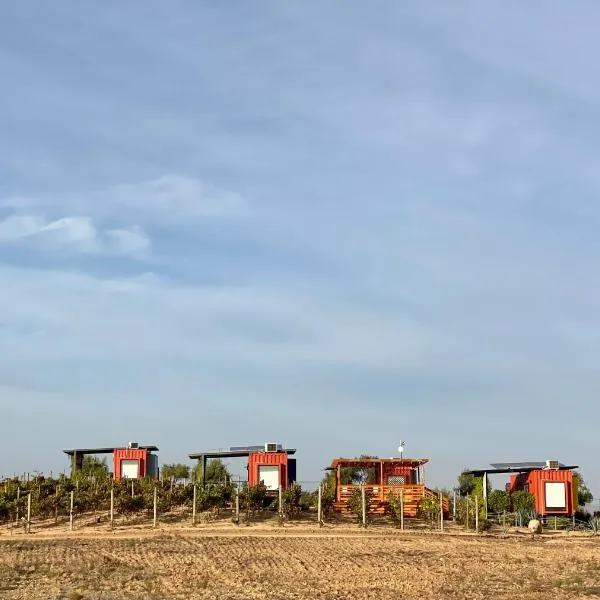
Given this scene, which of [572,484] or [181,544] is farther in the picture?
[572,484]

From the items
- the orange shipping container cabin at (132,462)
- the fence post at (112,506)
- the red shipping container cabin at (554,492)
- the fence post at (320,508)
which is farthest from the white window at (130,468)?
the red shipping container cabin at (554,492)

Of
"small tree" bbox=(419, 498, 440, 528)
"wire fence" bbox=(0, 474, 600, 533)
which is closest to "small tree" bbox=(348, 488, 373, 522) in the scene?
"wire fence" bbox=(0, 474, 600, 533)

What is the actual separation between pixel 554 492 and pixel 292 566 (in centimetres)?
3137

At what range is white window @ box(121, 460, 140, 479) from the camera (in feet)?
223

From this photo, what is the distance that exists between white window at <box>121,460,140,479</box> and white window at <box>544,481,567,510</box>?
3063 centimetres

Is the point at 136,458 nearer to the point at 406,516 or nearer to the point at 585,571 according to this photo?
the point at 406,516

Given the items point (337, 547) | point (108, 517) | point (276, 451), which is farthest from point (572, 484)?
point (108, 517)

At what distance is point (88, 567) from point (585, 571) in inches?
766

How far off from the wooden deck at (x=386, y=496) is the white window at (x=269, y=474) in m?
5.28

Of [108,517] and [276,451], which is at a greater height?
[276,451]

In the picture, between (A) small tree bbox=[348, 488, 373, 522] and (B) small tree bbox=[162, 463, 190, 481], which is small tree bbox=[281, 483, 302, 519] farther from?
(B) small tree bbox=[162, 463, 190, 481]

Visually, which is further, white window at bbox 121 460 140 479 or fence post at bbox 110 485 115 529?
white window at bbox 121 460 140 479

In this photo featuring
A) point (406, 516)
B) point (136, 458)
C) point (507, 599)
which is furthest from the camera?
point (136, 458)

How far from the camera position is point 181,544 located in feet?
133
